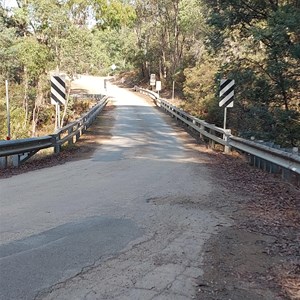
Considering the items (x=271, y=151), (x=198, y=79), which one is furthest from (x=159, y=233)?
(x=198, y=79)

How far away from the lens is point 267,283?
12.6ft

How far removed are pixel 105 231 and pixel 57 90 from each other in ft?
32.3

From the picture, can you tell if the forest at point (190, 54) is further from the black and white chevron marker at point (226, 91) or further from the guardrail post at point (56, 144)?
the guardrail post at point (56, 144)

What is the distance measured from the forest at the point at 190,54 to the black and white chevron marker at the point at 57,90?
6656 mm

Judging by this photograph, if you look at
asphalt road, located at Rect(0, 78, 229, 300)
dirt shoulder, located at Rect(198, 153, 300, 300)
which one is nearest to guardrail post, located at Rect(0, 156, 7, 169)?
asphalt road, located at Rect(0, 78, 229, 300)

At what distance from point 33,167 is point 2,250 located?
6.57 meters

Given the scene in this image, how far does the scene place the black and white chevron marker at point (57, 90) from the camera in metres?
14.2

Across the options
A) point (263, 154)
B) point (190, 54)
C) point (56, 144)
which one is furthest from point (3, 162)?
point (190, 54)

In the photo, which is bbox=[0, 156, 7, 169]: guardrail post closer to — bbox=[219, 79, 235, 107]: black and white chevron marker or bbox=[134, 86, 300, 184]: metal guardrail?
bbox=[134, 86, 300, 184]: metal guardrail

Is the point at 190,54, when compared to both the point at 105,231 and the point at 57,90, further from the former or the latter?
the point at 105,231

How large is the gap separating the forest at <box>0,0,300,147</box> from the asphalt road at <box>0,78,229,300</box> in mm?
7193

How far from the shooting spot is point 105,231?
520 centimetres

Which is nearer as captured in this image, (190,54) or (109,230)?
(109,230)

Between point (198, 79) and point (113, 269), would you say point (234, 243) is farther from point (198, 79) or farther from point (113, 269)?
point (198, 79)
